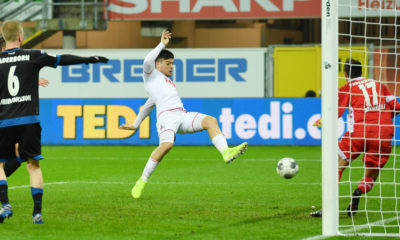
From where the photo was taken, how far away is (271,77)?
2630cm

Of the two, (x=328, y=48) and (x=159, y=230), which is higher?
(x=328, y=48)

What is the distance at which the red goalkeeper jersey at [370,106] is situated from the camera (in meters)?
8.48

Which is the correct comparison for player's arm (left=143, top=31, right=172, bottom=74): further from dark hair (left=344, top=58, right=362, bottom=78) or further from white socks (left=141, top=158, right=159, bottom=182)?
dark hair (left=344, top=58, right=362, bottom=78)

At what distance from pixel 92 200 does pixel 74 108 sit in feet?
37.5

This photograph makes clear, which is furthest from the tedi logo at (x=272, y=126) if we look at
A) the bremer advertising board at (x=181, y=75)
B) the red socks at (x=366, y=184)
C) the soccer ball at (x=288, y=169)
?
the red socks at (x=366, y=184)

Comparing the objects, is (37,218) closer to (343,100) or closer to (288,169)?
(288,169)

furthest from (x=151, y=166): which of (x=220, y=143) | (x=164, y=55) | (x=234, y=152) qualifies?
(x=234, y=152)

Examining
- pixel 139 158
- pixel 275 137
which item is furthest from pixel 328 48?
pixel 275 137

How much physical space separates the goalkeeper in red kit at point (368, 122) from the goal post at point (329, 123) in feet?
4.64

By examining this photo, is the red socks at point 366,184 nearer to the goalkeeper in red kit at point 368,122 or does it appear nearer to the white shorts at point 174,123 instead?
the goalkeeper in red kit at point 368,122

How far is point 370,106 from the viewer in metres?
8.49

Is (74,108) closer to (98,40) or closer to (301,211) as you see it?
(98,40)

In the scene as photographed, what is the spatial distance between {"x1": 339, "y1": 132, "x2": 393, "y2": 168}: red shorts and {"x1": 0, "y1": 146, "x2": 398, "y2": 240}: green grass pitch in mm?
677

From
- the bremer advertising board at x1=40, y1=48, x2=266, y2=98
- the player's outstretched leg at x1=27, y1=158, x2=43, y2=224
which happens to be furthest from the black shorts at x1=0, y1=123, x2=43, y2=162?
the bremer advertising board at x1=40, y1=48, x2=266, y2=98
